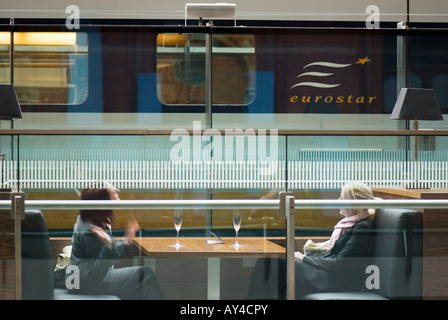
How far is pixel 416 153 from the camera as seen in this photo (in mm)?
3633

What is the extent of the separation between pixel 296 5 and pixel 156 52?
1.18 meters

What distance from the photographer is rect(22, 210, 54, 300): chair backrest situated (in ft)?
7.62

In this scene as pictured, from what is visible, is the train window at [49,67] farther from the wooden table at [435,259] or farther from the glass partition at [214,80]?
the wooden table at [435,259]

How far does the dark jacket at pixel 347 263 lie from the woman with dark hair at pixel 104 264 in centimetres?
57

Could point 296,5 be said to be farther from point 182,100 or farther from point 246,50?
point 182,100

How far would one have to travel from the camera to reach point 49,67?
4766 mm

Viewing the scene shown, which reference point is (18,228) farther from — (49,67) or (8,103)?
(49,67)

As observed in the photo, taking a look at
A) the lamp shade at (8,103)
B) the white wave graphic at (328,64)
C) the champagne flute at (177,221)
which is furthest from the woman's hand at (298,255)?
the white wave graphic at (328,64)

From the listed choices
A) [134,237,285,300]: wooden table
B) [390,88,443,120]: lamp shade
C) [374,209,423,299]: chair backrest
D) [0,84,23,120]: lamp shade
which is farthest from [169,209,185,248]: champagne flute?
[390,88,443,120]: lamp shade

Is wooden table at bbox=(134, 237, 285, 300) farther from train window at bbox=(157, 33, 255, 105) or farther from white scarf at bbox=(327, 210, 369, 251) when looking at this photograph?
train window at bbox=(157, 33, 255, 105)

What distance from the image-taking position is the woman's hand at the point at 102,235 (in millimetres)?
2336

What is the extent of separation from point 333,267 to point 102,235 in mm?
840

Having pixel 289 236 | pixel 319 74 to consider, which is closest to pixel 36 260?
pixel 289 236
